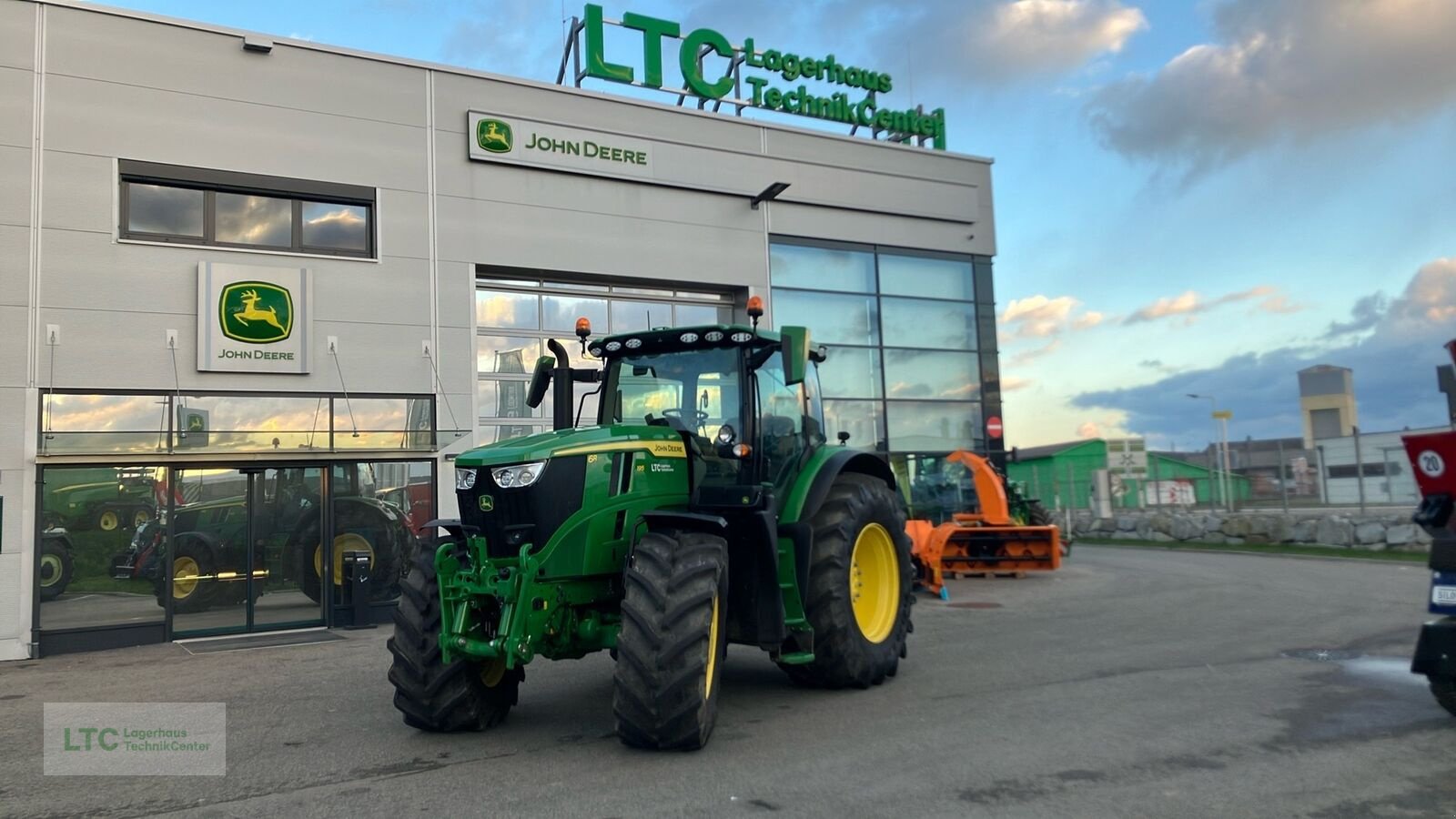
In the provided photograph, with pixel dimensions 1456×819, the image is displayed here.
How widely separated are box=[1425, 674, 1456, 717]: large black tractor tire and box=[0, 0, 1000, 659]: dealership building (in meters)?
11.7

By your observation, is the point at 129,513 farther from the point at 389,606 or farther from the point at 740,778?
the point at 740,778

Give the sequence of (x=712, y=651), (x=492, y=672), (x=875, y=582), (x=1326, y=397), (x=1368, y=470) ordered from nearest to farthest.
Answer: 1. (x=712, y=651)
2. (x=492, y=672)
3. (x=875, y=582)
4. (x=1368, y=470)
5. (x=1326, y=397)

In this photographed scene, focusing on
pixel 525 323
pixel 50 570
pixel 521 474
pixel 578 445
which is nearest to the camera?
pixel 521 474

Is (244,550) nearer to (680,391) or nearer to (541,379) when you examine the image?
(541,379)

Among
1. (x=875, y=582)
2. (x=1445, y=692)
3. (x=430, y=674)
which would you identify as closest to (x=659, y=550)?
(x=430, y=674)

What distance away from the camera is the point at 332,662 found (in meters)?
10.6

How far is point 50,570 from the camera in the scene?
1227 cm

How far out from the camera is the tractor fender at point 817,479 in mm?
7734

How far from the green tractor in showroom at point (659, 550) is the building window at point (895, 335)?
997cm

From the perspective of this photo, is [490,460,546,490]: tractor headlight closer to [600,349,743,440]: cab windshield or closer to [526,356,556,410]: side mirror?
[600,349,743,440]: cab windshield

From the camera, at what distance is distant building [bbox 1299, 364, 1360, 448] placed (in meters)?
46.2

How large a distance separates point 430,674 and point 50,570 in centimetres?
838

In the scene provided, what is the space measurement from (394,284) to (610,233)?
3.51 meters

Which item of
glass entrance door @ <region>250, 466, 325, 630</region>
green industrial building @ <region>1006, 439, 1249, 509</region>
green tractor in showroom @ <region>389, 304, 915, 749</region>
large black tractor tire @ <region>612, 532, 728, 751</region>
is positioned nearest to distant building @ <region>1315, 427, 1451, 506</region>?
green industrial building @ <region>1006, 439, 1249, 509</region>
